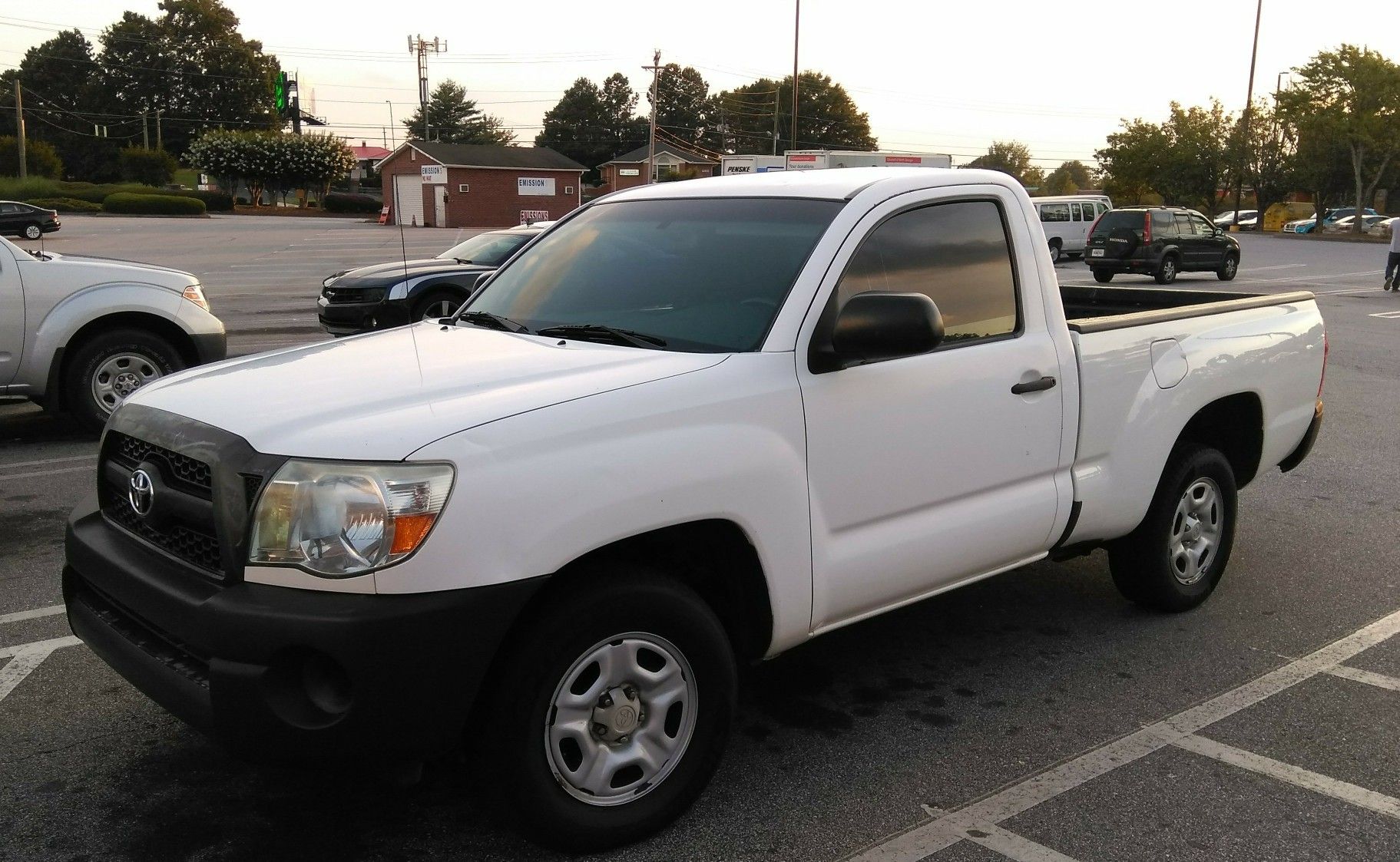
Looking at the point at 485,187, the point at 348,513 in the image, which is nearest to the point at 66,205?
the point at 485,187

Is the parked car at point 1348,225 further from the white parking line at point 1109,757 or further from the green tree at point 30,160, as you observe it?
the green tree at point 30,160

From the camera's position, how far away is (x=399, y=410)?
9.62ft

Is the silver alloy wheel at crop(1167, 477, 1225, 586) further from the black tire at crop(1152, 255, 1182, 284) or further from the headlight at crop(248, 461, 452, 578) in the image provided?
the black tire at crop(1152, 255, 1182, 284)

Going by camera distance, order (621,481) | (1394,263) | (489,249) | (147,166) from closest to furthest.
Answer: (621,481)
(489,249)
(1394,263)
(147,166)

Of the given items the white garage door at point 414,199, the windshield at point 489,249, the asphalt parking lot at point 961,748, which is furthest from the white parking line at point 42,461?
the white garage door at point 414,199

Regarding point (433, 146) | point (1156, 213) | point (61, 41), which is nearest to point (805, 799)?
point (1156, 213)

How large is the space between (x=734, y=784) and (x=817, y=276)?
60.4 inches

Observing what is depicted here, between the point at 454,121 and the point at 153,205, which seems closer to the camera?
the point at 153,205

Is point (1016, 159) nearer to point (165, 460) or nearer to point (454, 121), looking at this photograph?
point (454, 121)

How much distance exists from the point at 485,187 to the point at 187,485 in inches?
2617

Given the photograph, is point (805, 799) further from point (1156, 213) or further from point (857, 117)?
point (857, 117)

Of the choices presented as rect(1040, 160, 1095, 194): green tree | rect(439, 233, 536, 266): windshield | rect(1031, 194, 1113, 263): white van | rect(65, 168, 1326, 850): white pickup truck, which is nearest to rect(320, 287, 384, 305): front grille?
rect(439, 233, 536, 266): windshield

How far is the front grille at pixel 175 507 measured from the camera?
2.92 m

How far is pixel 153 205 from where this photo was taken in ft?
194
